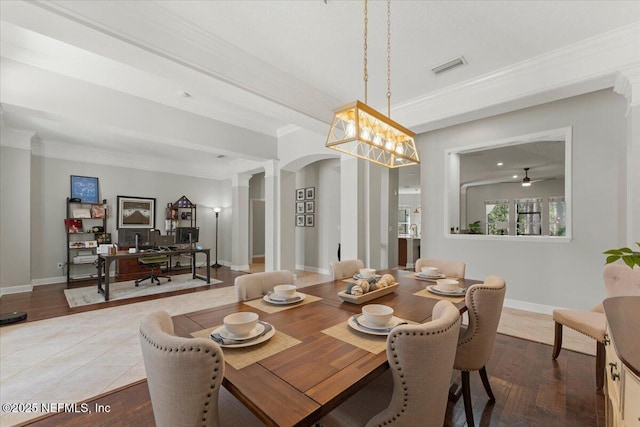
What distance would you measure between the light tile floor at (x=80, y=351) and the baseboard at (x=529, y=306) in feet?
0.32

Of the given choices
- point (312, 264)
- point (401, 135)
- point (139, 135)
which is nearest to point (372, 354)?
point (401, 135)

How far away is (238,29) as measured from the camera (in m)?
2.40

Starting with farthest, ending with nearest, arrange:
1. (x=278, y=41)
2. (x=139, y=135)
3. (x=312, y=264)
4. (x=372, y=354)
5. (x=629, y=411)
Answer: (x=312, y=264) < (x=139, y=135) < (x=278, y=41) < (x=372, y=354) < (x=629, y=411)

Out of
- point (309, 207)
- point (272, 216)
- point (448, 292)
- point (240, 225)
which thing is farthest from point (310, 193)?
point (448, 292)

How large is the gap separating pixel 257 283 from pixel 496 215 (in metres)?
9.87

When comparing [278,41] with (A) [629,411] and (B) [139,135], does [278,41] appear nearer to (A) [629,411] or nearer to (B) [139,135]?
(B) [139,135]

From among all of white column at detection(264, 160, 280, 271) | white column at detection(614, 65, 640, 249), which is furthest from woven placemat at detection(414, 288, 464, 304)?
white column at detection(264, 160, 280, 271)

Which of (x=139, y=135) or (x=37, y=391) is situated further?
(x=139, y=135)

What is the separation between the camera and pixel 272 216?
580 centimetres

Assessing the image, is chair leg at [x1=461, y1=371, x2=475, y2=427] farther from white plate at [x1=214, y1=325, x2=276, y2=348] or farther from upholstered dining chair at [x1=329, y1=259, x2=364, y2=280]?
white plate at [x1=214, y1=325, x2=276, y2=348]

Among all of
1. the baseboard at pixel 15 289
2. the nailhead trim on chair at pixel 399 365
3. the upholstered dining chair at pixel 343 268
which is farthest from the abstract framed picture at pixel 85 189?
the nailhead trim on chair at pixel 399 365

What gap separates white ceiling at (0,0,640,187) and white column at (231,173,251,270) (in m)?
3.15

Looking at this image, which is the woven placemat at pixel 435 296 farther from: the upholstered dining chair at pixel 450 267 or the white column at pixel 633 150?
the white column at pixel 633 150

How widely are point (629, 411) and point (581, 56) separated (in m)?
3.16
